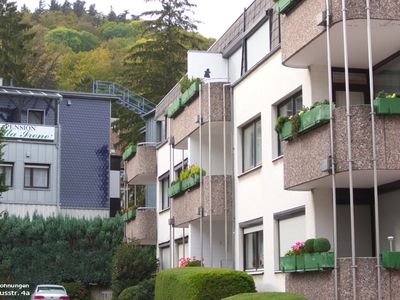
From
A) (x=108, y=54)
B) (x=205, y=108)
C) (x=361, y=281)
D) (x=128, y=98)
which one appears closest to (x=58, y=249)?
(x=128, y=98)

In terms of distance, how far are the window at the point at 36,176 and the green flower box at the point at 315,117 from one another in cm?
3335

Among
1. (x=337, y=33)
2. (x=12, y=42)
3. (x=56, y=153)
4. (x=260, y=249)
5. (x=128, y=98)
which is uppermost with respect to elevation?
(x=12, y=42)

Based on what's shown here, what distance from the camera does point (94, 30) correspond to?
104812 mm

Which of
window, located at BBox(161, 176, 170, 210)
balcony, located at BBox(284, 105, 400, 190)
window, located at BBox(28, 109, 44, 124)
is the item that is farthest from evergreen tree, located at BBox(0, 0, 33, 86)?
balcony, located at BBox(284, 105, 400, 190)

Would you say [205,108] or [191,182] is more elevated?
[205,108]

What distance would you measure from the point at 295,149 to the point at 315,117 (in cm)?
159

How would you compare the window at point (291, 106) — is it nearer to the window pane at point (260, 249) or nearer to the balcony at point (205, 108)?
the window pane at point (260, 249)

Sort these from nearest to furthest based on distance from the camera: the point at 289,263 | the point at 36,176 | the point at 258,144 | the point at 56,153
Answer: the point at 289,263 < the point at 258,144 < the point at 36,176 < the point at 56,153

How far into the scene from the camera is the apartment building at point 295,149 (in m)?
16.5

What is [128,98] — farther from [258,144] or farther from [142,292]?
[258,144]

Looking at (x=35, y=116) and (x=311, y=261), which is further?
(x=35, y=116)

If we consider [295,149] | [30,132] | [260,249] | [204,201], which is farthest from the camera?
[30,132]

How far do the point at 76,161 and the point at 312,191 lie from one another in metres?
33.5

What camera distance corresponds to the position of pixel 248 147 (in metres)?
25.7
